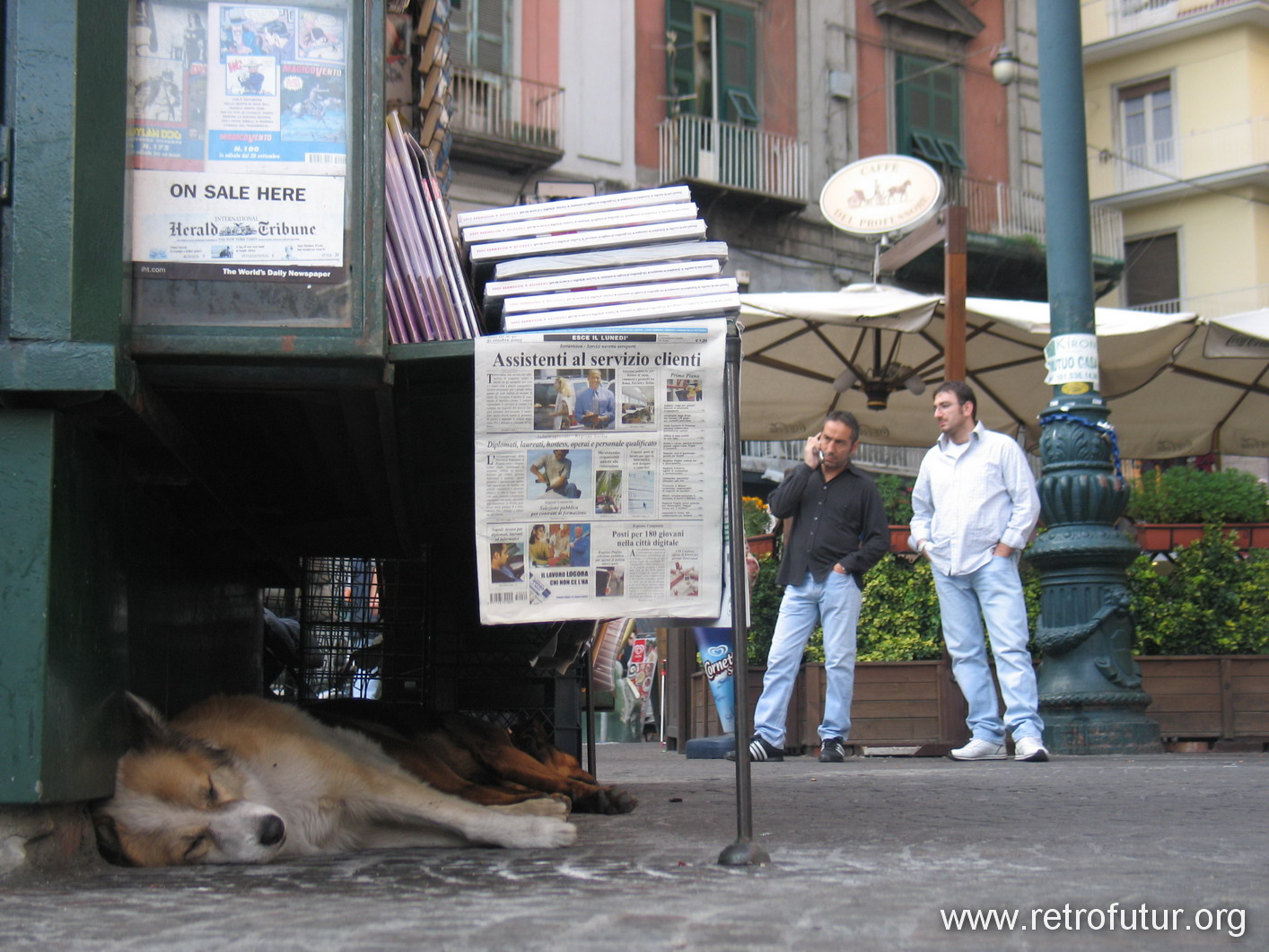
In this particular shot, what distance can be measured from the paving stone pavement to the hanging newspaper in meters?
0.56

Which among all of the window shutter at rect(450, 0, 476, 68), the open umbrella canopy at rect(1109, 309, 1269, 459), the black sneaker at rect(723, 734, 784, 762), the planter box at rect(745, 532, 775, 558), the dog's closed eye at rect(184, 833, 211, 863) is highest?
the window shutter at rect(450, 0, 476, 68)

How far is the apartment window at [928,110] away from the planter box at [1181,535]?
14.5 meters

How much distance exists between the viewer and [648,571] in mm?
2850

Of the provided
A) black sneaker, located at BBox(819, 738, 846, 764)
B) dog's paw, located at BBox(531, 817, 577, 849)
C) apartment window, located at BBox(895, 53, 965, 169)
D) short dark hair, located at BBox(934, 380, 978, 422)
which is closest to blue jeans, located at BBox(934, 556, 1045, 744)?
black sneaker, located at BBox(819, 738, 846, 764)

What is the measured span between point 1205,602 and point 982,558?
83.2 inches

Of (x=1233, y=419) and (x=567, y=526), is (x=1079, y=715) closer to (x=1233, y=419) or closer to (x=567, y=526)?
(x=1233, y=419)

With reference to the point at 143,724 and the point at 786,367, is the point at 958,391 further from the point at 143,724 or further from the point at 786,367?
the point at 143,724

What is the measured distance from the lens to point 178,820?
2883 millimetres

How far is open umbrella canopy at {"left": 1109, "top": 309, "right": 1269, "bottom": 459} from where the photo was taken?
1020 cm

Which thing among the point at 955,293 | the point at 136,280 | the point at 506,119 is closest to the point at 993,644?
the point at 955,293

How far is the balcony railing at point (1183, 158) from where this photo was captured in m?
26.8

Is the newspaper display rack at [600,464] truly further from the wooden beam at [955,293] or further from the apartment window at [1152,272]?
the apartment window at [1152,272]

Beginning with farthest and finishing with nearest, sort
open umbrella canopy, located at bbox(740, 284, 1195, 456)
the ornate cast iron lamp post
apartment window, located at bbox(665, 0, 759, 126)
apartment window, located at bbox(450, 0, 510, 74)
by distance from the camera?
apartment window, located at bbox(665, 0, 759, 126)
apartment window, located at bbox(450, 0, 510, 74)
open umbrella canopy, located at bbox(740, 284, 1195, 456)
the ornate cast iron lamp post

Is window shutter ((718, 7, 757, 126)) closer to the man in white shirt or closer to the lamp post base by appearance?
the man in white shirt
